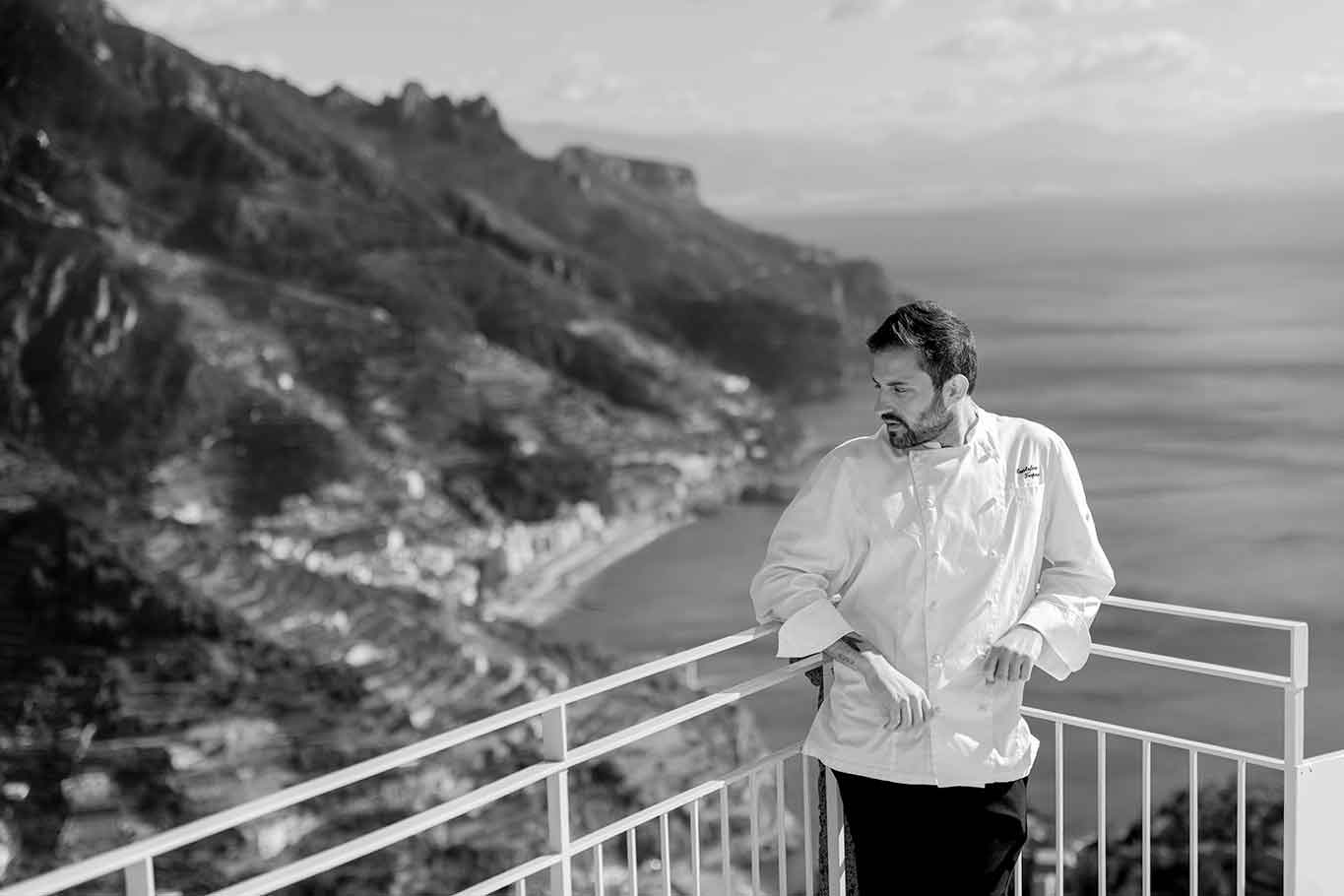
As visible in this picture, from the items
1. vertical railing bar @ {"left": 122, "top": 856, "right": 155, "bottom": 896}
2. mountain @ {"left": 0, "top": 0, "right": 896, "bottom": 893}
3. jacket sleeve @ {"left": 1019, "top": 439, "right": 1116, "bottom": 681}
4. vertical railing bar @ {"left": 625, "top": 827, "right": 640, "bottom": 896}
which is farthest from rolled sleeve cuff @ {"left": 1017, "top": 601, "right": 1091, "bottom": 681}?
mountain @ {"left": 0, "top": 0, "right": 896, "bottom": 893}

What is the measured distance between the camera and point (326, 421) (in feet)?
70.8

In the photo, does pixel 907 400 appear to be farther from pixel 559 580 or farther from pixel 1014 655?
pixel 559 580

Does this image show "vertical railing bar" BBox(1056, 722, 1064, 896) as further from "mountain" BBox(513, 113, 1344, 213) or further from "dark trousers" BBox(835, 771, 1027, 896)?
"mountain" BBox(513, 113, 1344, 213)

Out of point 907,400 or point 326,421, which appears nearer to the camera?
point 907,400

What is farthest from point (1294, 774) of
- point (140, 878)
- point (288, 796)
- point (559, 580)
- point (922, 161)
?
point (922, 161)

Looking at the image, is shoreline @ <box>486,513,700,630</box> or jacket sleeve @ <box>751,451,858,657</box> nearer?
jacket sleeve @ <box>751,451,858,657</box>

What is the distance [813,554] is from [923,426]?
0.59 ft

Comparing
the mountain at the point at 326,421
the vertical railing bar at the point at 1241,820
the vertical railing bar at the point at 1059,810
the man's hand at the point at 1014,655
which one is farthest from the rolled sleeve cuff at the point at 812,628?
the mountain at the point at 326,421

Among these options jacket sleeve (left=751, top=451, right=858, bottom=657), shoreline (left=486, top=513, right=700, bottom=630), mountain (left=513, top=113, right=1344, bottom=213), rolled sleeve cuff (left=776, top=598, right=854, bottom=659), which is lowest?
shoreline (left=486, top=513, right=700, bottom=630)

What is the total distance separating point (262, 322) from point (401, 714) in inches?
222

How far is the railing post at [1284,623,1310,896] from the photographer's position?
1.87 m

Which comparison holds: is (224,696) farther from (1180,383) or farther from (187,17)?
(1180,383)

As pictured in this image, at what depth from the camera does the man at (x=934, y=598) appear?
5.60 ft

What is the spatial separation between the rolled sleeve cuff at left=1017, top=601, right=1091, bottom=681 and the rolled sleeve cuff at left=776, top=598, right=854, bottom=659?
0.20 m
